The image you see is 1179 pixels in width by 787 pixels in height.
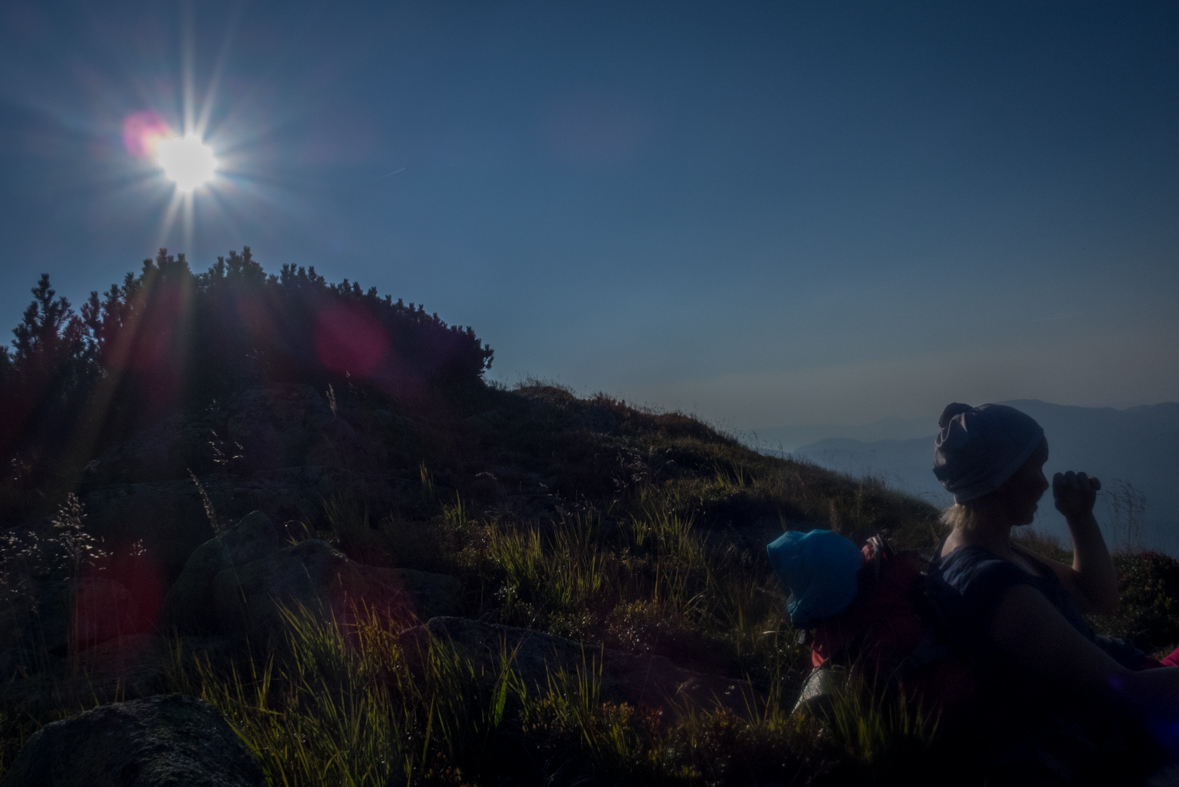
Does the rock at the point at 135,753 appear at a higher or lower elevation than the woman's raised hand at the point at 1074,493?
lower

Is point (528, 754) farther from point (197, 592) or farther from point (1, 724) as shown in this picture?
point (197, 592)

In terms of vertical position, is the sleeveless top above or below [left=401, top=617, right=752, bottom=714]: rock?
above

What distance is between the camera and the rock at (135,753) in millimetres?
1534

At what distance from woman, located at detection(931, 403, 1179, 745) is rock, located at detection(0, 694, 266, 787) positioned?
7.83ft

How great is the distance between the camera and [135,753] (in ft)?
5.13

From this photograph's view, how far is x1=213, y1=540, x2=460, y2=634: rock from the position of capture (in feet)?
11.0

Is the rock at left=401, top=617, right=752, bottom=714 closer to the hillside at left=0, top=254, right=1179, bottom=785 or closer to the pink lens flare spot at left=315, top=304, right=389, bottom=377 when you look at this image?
the hillside at left=0, top=254, right=1179, bottom=785

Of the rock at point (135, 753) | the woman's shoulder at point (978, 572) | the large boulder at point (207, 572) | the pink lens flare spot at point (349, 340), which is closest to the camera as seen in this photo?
the rock at point (135, 753)

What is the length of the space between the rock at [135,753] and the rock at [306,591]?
58.3 inches

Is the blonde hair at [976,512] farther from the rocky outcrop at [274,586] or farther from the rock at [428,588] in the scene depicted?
the rock at [428,588]

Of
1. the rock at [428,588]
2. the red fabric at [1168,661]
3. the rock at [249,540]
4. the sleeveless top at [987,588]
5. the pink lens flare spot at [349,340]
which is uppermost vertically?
the pink lens flare spot at [349,340]

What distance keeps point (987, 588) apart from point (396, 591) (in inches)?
126

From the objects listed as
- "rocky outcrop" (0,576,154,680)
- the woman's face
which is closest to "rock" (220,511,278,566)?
"rocky outcrop" (0,576,154,680)

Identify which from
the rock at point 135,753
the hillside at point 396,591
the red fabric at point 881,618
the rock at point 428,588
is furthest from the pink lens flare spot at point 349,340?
the red fabric at point 881,618
